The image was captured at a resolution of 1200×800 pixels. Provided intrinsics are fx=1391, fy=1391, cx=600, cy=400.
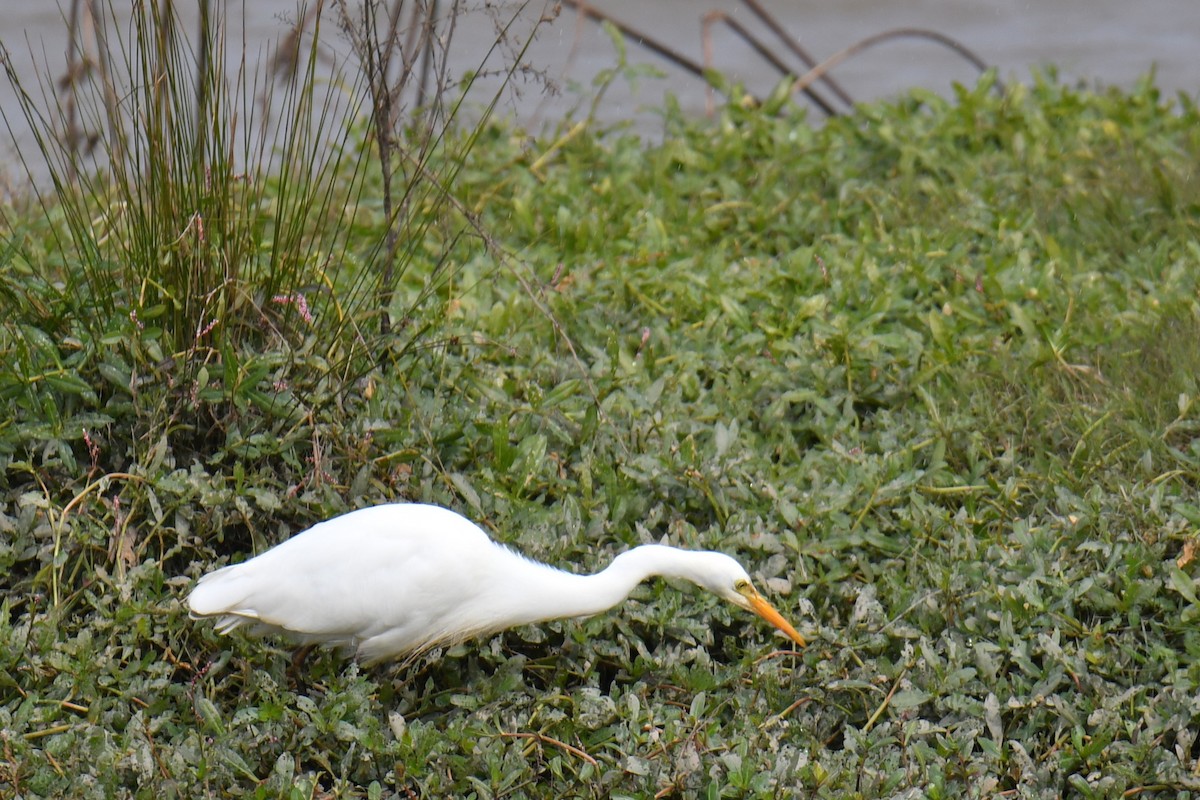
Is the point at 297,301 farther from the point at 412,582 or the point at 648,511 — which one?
the point at 648,511

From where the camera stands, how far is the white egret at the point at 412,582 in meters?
2.65

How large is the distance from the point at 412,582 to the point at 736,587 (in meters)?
0.64

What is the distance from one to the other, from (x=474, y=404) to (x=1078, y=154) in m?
2.71

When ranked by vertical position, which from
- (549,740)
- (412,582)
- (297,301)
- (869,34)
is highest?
(869,34)

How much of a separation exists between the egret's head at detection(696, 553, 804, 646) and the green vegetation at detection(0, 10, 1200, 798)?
10 centimetres

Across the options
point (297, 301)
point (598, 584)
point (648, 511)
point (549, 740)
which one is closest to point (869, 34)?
point (648, 511)

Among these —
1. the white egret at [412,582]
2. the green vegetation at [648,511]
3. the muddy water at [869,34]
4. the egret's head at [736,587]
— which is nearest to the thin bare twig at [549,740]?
the green vegetation at [648,511]

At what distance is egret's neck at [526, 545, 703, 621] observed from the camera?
2688mm

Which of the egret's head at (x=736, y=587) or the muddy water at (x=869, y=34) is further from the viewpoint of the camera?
the muddy water at (x=869, y=34)

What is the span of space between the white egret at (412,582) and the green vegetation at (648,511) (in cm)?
12

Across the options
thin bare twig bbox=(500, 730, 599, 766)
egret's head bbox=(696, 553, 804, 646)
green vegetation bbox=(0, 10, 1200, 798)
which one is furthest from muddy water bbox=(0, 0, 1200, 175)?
thin bare twig bbox=(500, 730, 599, 766)

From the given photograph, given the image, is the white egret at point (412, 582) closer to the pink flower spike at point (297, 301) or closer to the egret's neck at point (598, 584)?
the egret's neck at point (598, 584)

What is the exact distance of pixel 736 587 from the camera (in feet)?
9.04

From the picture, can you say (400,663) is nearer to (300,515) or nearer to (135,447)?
(300,515)
